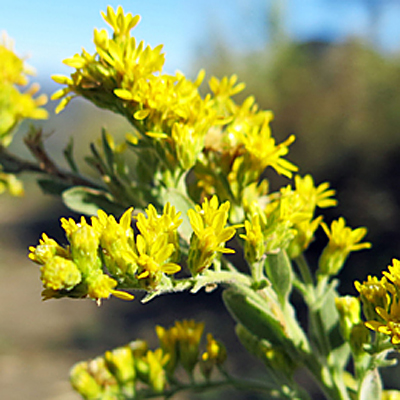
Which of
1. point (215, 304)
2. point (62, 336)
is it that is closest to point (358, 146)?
point (215, 304)

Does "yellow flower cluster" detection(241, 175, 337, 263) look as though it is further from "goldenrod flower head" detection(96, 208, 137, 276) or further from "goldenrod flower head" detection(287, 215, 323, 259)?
"goldenrod flower head" detection(96, 208, 137, 276)

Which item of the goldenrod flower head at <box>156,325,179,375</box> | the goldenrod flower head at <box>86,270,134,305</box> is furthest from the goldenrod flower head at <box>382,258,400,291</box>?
the goldenrod flower head at <box>156,325,179,375</box>

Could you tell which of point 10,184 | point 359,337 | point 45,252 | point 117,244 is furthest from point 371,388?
point 10,184

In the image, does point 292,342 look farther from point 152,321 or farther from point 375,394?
point 152,321

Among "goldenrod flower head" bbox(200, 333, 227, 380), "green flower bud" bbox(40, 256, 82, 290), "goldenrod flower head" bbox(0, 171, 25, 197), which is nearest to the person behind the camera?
"green flower bud" bbox(40, 256, 82, 290)

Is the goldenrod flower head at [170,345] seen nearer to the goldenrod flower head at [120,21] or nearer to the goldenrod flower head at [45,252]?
the goldenrod flower head at [45,252]

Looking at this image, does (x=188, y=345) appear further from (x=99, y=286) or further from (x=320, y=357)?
(x=99, y=286)
